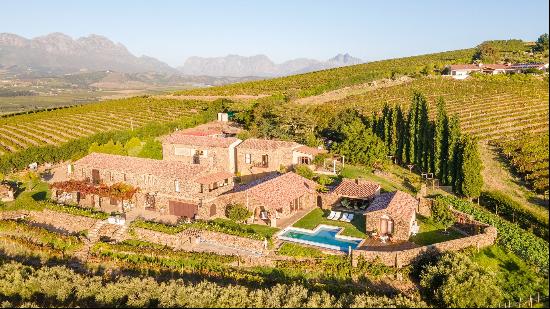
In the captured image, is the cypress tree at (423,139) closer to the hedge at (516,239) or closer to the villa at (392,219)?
the hedge at (516,239)

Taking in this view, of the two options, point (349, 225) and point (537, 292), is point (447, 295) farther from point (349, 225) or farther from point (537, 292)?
point (349, 225)

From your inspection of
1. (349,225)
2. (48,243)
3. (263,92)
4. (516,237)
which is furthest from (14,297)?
(263,92)

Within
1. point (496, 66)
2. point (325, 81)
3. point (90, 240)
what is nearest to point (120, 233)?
point (90, 240)

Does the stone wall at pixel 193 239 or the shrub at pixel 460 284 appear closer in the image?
the shrub at pixel 460 284

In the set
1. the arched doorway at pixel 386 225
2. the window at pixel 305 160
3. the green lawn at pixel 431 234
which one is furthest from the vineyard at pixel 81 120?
the green lawn at pixel 431 234

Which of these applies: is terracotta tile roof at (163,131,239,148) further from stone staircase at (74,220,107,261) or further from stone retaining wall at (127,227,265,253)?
stone retaining wall at (127,227,265,253)

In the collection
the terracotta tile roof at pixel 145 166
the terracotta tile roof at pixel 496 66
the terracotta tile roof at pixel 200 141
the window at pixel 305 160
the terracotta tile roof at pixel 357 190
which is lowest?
the terracotta tile roof at pixel 357 190

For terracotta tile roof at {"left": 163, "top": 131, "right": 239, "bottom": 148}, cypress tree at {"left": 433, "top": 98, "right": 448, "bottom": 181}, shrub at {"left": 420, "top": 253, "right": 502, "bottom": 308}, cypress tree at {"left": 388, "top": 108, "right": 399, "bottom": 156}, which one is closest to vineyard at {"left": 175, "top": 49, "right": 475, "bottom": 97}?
cypress tree at {"left": 388, "top": 108, "right": 399, "bottom": 156}

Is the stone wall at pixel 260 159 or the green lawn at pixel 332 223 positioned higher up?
the stone wall at pixel 260 159
